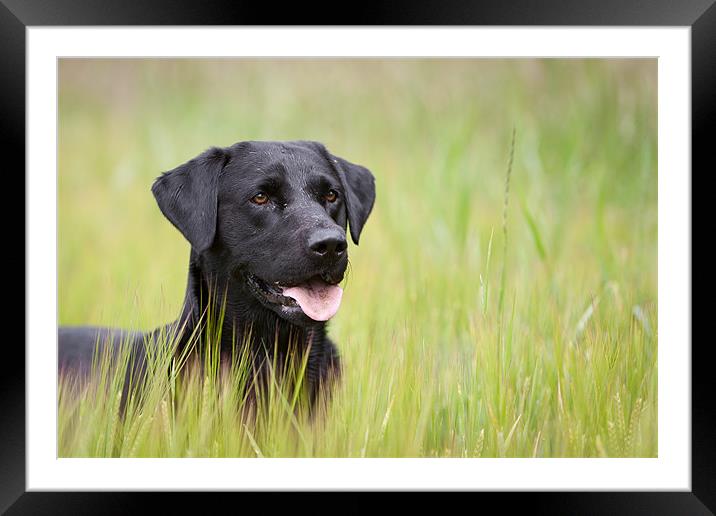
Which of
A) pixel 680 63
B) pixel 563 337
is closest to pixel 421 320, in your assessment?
pixel 563 337

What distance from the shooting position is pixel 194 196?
3.71m

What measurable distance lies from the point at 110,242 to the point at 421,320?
2668mm

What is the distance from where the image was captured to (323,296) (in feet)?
11.7

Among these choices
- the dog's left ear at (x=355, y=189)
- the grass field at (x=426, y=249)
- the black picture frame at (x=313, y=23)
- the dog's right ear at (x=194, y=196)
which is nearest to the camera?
the black picture frame at (x=313, y=23)

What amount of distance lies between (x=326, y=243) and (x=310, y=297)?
316mm

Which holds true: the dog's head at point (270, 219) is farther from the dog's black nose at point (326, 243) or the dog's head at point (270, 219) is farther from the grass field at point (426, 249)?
the grass field at point (426, 249)

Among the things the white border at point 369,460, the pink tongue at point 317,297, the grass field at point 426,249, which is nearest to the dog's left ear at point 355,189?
Answer: the pink tongue at point 317,297

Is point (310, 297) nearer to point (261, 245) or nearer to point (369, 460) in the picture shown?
point (261, 245)

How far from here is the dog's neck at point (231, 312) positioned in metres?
3.72

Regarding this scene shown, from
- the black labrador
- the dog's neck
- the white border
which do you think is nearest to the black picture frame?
A: the white border

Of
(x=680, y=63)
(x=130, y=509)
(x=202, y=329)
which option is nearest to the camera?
(x=130, y=509)

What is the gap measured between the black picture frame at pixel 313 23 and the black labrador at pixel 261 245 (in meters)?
0.61

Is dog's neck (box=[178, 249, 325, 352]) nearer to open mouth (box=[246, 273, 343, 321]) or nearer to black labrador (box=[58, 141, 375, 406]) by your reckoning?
black labrador (box=[58, 141, 375, 406])

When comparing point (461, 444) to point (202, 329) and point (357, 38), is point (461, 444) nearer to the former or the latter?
point (202, 329)
